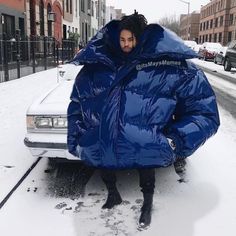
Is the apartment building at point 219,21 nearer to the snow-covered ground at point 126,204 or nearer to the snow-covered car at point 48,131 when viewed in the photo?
the snow-covered ground at point 126,204

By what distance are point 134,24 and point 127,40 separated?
0.12 metres

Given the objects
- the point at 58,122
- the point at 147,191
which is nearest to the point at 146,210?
the point at 147,191

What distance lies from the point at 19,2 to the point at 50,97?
1716 centimetres

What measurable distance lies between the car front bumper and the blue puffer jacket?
1.12 meters

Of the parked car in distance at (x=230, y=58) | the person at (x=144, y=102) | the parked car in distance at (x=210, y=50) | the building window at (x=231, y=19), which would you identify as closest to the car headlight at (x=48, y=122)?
the person at (x=144, y=102)

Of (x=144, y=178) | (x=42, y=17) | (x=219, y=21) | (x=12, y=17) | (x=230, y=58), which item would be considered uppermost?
(x=219, y=21)

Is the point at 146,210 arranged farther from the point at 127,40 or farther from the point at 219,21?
the point at 219,21

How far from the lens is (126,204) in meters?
3.76

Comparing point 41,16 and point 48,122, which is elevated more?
point 41,16

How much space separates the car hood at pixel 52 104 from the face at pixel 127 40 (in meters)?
1.43

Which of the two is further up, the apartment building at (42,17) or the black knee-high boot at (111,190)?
the apartment building at (42,17)

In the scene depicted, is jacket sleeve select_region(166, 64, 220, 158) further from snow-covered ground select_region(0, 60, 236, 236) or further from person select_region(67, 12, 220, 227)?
snow-covered ground select_region(0, 60, 236, 236)

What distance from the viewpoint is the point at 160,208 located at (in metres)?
3.68

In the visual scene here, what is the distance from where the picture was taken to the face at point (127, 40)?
9.46 ft
